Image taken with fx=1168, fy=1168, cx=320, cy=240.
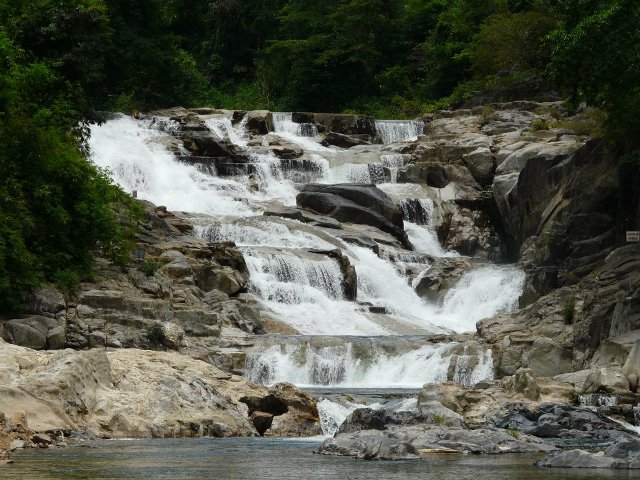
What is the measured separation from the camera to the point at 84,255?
3403 cm

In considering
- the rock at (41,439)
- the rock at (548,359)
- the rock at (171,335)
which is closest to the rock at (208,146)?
the rock at (171,335)

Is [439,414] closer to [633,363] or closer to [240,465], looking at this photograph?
[240,465]

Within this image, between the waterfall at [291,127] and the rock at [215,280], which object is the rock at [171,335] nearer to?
the rock at [215,280]

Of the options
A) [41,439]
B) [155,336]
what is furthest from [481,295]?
[41,439]

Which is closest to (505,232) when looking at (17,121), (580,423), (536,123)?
(536,123)

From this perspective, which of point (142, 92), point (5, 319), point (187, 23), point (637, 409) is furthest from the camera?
point (187, 23)

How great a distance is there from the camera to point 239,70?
80000 mm

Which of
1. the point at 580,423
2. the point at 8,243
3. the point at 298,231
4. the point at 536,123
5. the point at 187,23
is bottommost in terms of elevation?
the point at 580,423

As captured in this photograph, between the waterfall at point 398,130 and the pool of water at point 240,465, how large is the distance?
42243mm

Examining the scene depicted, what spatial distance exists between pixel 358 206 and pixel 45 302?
19930 mm

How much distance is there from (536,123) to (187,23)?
3900 centimetres

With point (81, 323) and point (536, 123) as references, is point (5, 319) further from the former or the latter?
point (536, 123)

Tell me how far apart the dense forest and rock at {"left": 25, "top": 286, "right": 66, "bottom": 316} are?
354 millimetres

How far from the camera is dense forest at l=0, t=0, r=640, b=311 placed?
31953 mm
